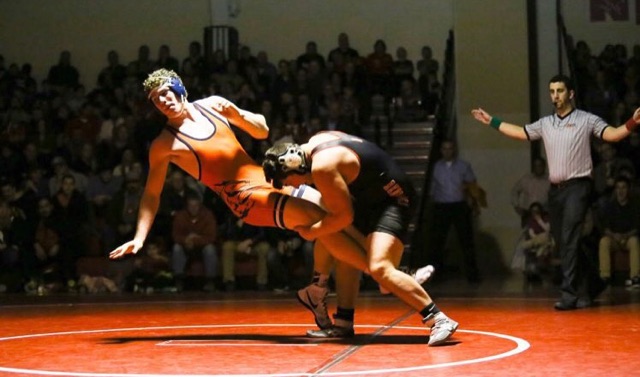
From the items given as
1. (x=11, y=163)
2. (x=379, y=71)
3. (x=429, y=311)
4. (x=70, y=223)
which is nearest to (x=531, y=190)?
(x=379, y=71)

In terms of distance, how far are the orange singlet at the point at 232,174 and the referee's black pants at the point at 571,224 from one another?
2.41m

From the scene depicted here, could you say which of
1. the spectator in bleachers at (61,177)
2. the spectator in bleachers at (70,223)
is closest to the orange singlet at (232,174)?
the spectator in bleachers at (70,223)

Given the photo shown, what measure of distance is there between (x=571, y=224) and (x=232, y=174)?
101 inches

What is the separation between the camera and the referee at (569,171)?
763 centimetres

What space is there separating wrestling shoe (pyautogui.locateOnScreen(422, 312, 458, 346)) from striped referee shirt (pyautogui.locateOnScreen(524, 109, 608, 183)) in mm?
2371

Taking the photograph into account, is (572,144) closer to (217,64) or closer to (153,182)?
(153,182)

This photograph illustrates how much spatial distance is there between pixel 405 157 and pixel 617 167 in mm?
2507

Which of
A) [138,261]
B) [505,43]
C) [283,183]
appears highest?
[505,43]

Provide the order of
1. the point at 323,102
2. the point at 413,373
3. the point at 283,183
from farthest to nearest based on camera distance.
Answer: the point at 323,102 < the point at 283,183 < the point at 413,373

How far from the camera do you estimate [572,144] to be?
768 centimetres

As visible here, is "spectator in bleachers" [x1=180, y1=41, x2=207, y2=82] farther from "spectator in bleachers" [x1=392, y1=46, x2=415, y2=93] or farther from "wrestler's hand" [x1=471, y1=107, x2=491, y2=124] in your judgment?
"wrestler's hand" [x1=471, y1=107, x2=491, y2=124]

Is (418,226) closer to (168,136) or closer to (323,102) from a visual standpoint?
(323,102)

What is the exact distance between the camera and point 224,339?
6.17m

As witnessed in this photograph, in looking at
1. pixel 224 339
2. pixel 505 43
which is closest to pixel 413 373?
pixel 224 339
